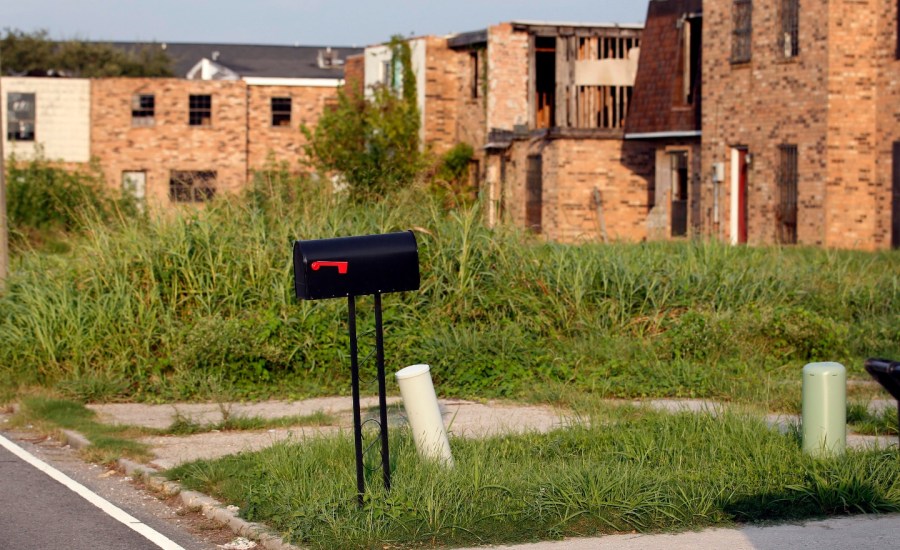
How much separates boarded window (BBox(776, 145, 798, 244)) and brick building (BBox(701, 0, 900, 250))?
0.08 feet

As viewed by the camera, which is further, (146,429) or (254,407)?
(254,407)

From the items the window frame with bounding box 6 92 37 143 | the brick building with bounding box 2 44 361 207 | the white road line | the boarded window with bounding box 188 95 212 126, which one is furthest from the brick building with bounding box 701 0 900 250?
the window frame with bounding box 6 92 37 143

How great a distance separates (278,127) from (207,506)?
4549 cm

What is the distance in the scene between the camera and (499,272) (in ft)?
53.4

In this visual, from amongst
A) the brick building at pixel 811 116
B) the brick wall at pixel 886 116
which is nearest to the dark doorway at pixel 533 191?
the brick building at pixel 811 116

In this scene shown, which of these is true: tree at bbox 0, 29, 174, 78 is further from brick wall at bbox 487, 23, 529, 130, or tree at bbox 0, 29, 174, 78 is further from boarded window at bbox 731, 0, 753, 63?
boarded window at bbox 731, 0, 753, 63

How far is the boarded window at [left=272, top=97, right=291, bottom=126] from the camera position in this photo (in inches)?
2111

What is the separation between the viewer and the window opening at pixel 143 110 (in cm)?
5166

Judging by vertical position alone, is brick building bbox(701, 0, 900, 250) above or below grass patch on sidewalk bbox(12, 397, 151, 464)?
above

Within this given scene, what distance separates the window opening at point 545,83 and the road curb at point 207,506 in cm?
3204

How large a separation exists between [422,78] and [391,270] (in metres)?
35.4

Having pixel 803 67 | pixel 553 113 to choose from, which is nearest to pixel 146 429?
pixel 803 67

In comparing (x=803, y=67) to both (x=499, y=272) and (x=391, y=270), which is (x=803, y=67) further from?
(x=391, y=270)

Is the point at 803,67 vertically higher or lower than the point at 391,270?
higher
